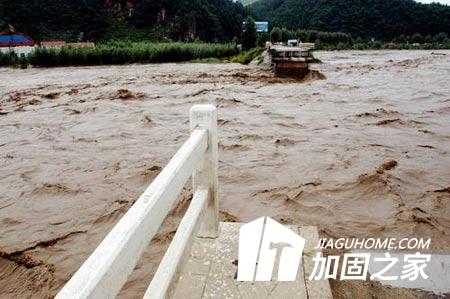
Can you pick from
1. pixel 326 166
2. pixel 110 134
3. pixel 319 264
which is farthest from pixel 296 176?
pixel 110 134

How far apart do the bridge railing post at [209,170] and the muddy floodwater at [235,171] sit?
0.77m

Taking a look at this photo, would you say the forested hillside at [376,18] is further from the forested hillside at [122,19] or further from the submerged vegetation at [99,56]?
the submerged vegetation at [99,56]

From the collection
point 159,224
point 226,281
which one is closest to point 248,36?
point 226,281

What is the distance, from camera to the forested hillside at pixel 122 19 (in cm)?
8425

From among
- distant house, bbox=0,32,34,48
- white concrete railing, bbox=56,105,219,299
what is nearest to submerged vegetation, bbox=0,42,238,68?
distant house, bbox=0,32,34,48

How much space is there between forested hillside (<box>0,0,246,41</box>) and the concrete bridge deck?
8542 centimetres

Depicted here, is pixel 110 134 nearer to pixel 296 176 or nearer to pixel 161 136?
pixel 161 136

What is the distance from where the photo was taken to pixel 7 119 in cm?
1020

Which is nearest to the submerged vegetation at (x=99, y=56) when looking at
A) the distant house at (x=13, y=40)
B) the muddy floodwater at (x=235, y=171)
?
the muddy floodwater at (x=235, y=171)

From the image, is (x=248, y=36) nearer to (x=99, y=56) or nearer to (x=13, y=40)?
(x=99, y=56)

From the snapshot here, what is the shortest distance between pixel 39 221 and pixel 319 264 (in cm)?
307

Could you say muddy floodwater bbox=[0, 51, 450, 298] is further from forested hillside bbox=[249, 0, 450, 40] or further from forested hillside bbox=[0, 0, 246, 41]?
forested hillside bbox=[249, 0, 450, 40]

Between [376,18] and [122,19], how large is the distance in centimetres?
7170

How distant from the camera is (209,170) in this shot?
259cm
